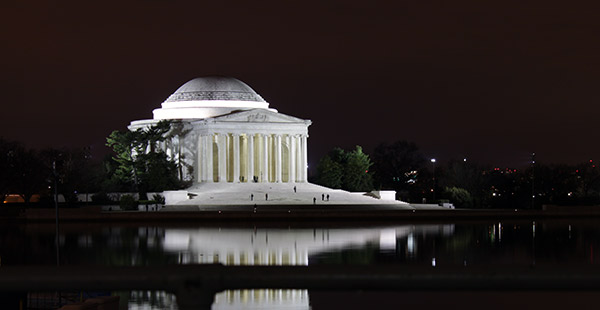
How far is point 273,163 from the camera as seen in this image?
413 feet

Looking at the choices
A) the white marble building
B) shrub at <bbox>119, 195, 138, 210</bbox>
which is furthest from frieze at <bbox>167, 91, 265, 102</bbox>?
shrub at <bbox>119, 195, 138, 210</bbox>

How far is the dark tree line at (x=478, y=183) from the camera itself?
114875 mm

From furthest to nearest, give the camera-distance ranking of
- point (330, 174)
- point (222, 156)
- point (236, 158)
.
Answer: point (330, 174) < point (236, 158) < point (222, 156)

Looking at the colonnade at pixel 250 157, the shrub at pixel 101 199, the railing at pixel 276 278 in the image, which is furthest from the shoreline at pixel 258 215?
the railing at pixel 276 278

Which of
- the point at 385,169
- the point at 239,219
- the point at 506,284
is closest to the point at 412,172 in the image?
the point at 385,169

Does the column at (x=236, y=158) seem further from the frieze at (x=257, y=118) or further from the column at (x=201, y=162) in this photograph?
the column at (x=201, y=162)

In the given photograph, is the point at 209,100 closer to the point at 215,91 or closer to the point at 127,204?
the point at 215,91

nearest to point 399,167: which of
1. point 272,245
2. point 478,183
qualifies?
point 478,183

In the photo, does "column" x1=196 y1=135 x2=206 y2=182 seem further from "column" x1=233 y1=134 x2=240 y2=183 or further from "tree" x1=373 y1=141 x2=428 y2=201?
"tree" x1=373 y1=141 x2=428 y2=201

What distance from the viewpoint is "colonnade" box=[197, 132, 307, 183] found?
122 metres

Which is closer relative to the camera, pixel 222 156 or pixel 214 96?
pixel 222 156

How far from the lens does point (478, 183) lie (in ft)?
434

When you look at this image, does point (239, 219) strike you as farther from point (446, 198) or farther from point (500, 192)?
point (500, 192)

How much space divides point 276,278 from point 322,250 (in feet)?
136
